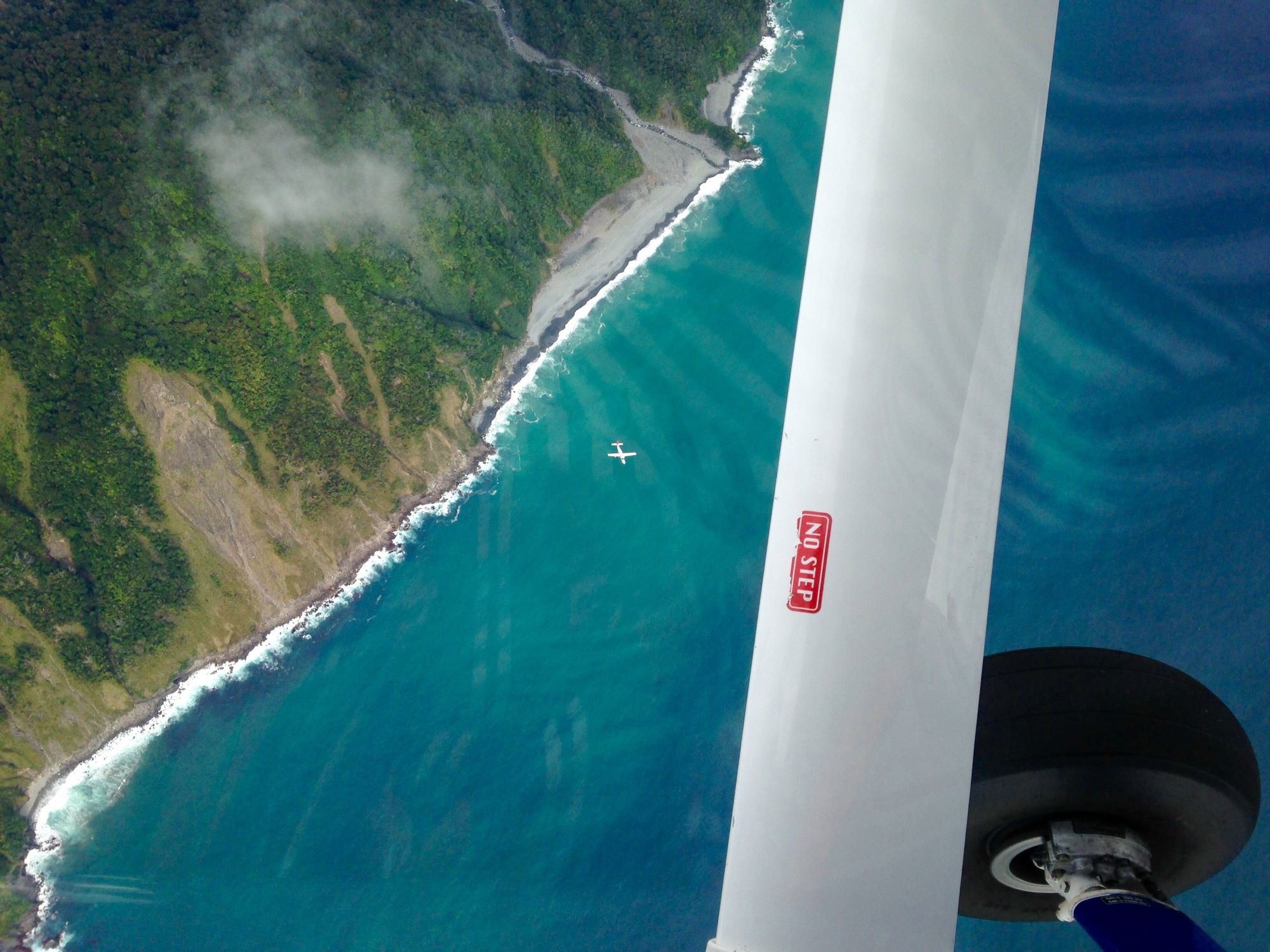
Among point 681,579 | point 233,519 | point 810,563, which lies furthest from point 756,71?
point 810,563

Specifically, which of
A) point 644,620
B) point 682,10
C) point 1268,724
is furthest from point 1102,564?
point 682,10

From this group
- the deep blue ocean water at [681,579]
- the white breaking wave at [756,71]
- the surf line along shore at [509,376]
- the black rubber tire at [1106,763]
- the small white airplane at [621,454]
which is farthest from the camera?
the white breaking wave at [756,71]

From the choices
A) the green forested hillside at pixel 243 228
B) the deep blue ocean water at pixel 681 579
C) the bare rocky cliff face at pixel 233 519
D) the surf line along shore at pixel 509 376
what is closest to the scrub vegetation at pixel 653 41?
the surf line along shore at pixel 509 376

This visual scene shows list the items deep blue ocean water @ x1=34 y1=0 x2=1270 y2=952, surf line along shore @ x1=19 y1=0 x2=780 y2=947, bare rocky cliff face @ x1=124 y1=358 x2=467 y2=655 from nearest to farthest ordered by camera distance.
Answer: deep blue ocean water @ x1=34 y1=0 x2=1270 y2=952 → surf line along shore @ x1=19 y1=0 x2=780 y2=947 → bare rocky cliff face @ x1=124 y1=358 x2=467 y2=655

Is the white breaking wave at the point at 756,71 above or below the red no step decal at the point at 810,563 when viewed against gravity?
above

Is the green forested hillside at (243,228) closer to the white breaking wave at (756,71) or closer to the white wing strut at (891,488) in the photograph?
the white breaking wave at (756,71)

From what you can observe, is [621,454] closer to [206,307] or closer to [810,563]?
[206,307]

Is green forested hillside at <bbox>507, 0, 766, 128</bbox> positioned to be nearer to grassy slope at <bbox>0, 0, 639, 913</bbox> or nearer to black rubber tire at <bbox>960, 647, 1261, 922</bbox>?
grassy slope at <bbox>0, 0, 639, 913</bbox>

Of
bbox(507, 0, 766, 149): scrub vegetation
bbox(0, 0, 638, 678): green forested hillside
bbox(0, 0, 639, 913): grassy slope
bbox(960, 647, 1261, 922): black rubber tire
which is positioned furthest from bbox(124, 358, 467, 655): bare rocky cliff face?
bbox(960, 647, 1261, 922): black rubber tire
